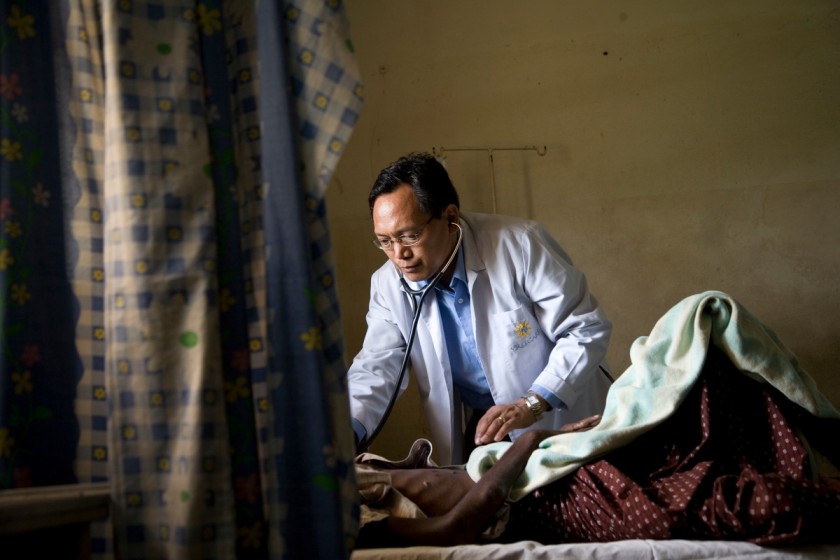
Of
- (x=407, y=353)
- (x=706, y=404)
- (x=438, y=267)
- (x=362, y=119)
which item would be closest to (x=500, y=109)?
(x=362, y=119)

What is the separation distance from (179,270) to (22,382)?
0.26m

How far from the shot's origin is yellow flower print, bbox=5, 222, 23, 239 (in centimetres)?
101

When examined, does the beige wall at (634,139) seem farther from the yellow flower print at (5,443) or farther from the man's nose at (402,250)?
the yellow flower print at (5,443)

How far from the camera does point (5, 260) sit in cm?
100

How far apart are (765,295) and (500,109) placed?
1208mm

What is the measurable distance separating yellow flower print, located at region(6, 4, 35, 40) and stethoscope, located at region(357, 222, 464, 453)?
1.27 metres

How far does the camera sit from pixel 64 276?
1.04 m

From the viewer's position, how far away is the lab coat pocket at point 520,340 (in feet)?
7.34

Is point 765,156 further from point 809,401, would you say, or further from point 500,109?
point 809,401

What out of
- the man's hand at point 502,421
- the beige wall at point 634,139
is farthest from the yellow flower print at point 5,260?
the beige wall at point 634,139

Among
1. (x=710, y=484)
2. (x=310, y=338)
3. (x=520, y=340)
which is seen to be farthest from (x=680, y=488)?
(x=520, y=340)

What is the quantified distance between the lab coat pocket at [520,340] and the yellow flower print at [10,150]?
147 centimetres

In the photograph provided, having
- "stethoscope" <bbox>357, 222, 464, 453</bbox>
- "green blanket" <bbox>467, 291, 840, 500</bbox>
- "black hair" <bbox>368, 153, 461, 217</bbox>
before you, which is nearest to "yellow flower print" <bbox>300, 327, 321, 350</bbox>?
"green blanket" <bbox>467, 291, 840, 500</bbox>

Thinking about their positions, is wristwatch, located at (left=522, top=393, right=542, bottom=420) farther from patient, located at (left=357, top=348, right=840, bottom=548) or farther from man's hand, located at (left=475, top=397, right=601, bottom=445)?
patient, located at (left=357, top=348, right=840, bottom=548)
